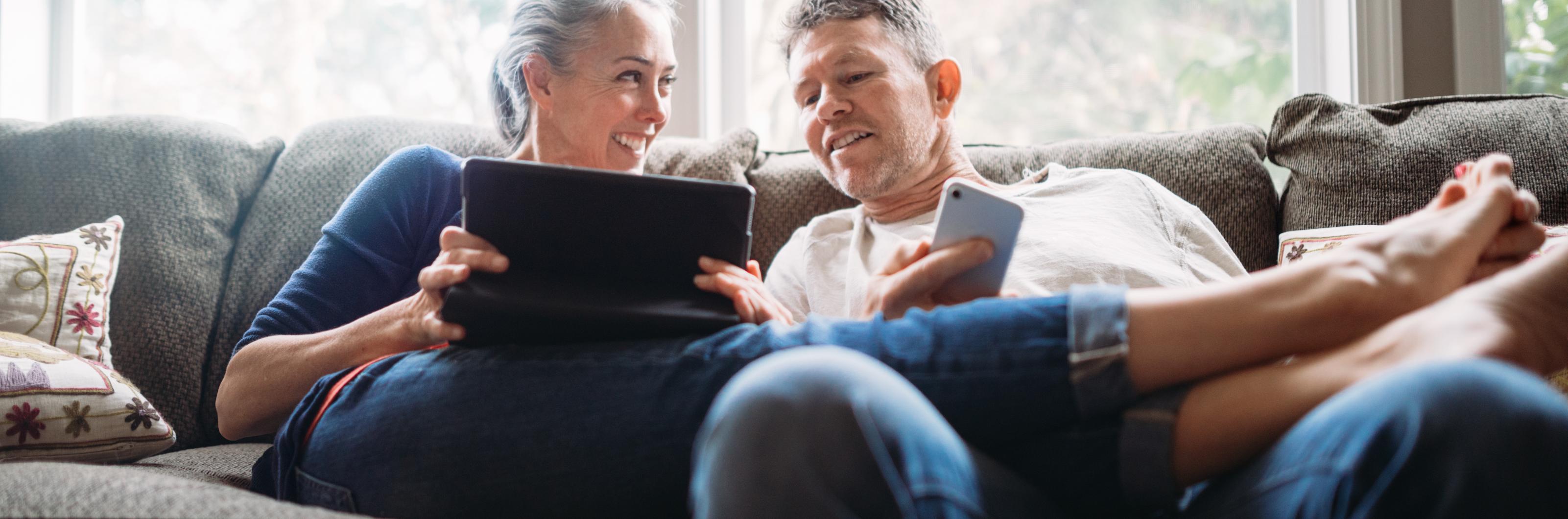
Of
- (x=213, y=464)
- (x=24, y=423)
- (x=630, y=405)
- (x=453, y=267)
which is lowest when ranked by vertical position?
(x=213, y=464)

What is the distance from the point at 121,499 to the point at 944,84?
4.35 feet

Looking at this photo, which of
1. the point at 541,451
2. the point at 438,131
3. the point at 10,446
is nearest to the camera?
the point at 541,451

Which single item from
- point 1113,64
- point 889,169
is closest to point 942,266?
point 889,169

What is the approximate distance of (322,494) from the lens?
3.03 feet

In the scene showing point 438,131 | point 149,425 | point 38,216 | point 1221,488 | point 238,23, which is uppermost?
point 238,23

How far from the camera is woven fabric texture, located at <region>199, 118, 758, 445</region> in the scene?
1553mm

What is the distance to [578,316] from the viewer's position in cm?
87

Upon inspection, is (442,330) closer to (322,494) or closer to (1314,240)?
(322,494)

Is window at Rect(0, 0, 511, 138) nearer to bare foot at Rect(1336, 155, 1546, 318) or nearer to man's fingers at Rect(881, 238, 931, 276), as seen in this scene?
man's fingers at Rect(881, 238, 931, 276)

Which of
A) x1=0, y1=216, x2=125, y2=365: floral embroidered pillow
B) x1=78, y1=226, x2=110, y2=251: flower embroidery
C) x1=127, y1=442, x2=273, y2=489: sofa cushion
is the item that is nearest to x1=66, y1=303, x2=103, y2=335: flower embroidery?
x1=0, y1=216, x2=125, y2=365: floral embroidered pillow

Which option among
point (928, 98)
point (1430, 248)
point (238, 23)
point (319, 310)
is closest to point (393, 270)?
point (319, 310)

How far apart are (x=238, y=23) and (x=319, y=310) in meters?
1.86

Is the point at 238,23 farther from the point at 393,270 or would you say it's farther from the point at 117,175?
the point at 393,270

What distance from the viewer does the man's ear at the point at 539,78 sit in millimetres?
1489
